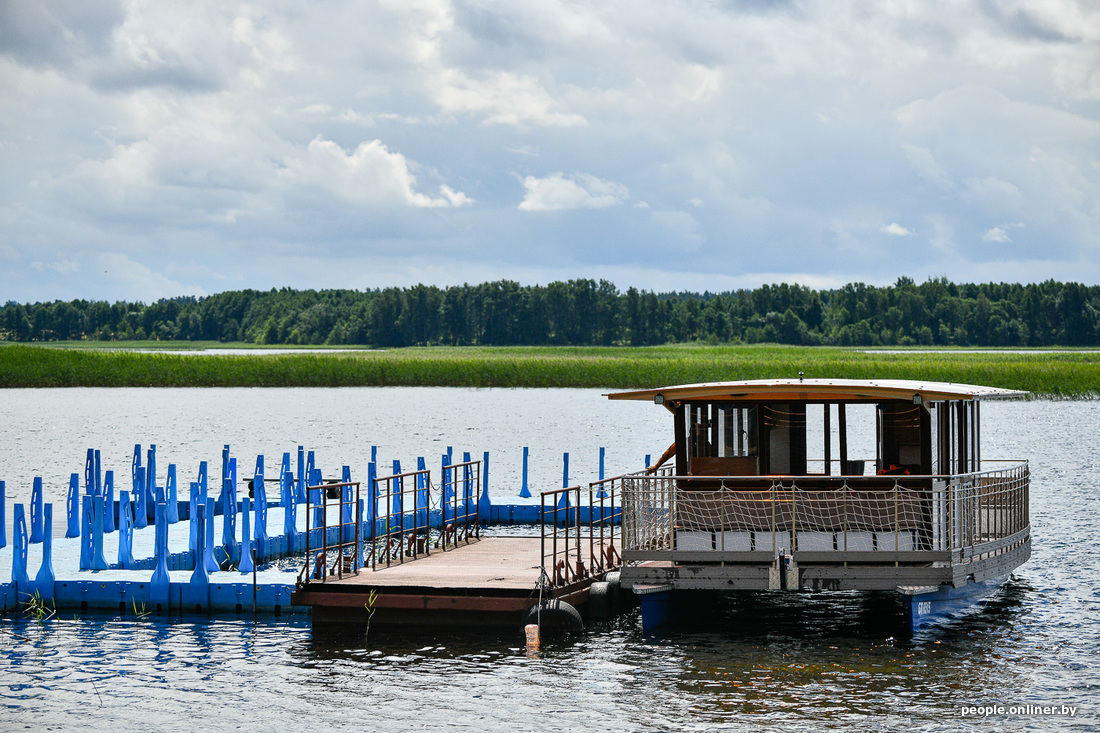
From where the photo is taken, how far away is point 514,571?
16.4 meters

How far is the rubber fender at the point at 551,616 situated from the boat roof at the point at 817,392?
257 centimetres

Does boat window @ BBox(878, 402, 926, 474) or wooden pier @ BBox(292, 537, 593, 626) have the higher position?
boat window @ BBox(878, 402, 926, 474)

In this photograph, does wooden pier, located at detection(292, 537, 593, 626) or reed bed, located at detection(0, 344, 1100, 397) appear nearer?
wooden pier, located at detection(292, 537, 593, 626)

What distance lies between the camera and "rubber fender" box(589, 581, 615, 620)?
15625mm

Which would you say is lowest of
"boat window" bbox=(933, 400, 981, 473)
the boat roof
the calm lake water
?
the calm lake water

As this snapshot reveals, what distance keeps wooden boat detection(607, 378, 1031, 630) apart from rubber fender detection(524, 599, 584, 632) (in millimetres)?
885

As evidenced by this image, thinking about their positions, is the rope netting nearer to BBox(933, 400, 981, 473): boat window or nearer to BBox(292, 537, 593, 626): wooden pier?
BBox(933, 400, 981, 473): boat window

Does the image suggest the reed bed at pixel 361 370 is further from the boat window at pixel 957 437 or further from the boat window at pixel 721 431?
the boat window at pixel 721 431

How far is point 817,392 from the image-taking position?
14.9 meters

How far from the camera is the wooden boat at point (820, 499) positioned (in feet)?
45.9

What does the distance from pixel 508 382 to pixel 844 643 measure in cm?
6283

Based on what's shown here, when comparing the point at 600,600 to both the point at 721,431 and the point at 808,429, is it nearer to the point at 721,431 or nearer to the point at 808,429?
the point at 721,431

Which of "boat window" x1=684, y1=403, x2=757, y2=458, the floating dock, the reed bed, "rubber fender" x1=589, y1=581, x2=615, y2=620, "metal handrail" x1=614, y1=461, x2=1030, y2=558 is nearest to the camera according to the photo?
"metal handrail" x1=614, y1=461, x2=1030, y2=558

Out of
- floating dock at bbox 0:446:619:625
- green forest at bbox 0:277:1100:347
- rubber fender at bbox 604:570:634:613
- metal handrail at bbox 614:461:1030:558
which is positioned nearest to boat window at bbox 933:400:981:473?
metal handrail at bbox 614:461:1030:558
